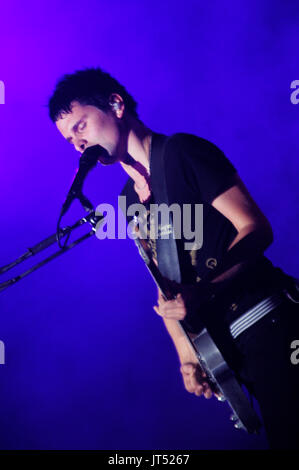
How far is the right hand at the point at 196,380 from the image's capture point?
150 centimetres

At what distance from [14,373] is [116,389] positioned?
95 centimetres

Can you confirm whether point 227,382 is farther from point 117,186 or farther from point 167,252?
point 117,186

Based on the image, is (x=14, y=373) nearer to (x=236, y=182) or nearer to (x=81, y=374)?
(x=81, y=374)

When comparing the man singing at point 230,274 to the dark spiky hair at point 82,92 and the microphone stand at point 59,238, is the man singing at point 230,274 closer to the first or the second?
the dark spiky hair at point 82,92

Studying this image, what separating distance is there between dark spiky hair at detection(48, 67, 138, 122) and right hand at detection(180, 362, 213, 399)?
1373 millimetres

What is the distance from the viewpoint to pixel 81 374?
3.06 meters

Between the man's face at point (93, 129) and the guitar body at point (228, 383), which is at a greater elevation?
the man's face at point (93, 129)

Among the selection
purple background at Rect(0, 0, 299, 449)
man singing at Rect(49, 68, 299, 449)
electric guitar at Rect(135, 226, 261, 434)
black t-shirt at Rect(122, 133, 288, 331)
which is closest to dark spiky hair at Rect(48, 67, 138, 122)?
man singing at Rect(49, 68, 299, 449)

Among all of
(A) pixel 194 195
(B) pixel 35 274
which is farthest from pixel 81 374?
(A) pixel 194 195

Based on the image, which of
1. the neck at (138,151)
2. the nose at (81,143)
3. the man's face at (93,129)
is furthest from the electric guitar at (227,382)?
the nose at (81,143)

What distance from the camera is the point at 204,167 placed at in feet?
4.40

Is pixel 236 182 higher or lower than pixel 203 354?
higher

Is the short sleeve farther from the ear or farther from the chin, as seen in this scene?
the ear

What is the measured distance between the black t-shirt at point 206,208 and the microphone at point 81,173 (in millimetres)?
350
